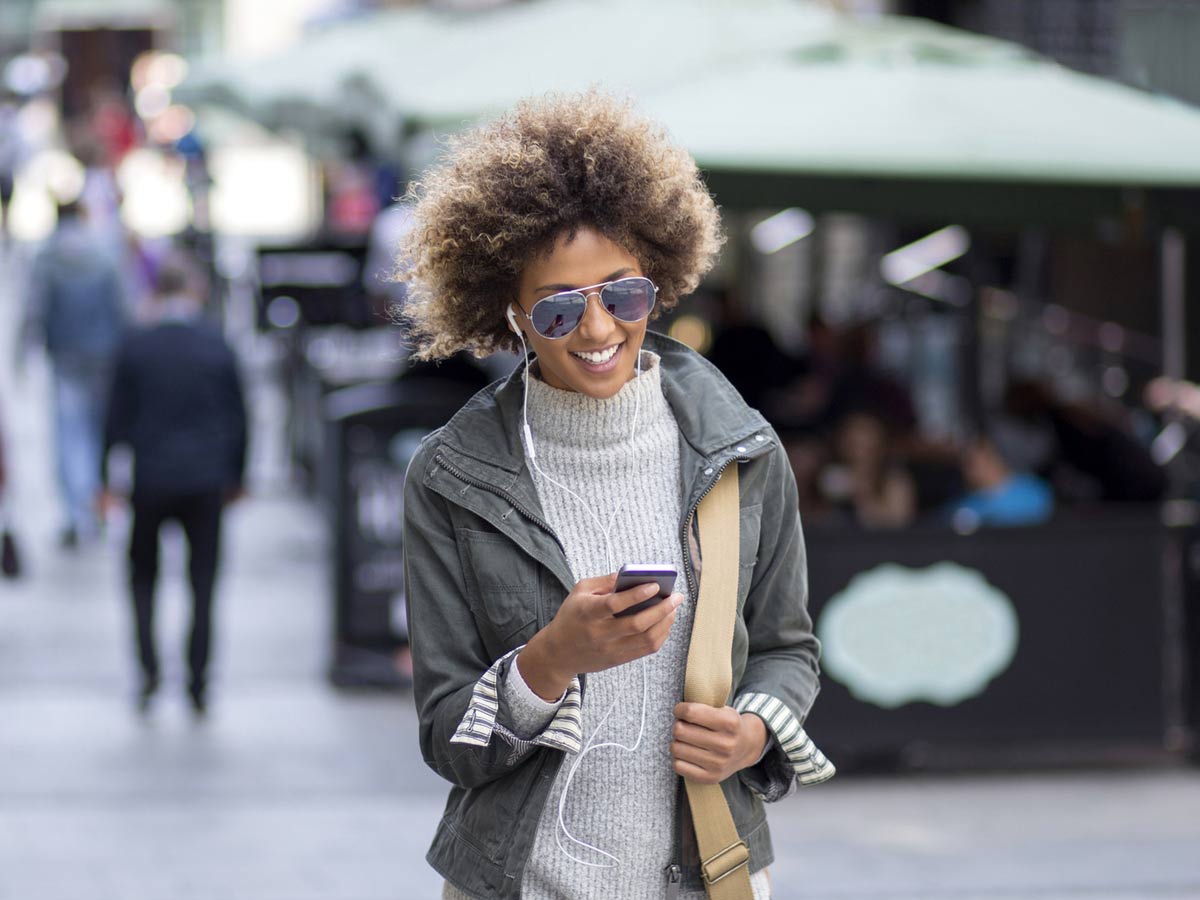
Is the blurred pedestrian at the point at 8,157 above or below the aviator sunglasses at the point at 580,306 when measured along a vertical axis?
below

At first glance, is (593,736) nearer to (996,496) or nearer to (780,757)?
(780,757)

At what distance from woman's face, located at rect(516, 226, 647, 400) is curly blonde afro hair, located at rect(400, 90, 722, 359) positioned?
0.7 inches

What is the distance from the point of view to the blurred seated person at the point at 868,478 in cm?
805

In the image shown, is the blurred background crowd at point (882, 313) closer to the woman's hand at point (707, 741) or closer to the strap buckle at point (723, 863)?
the woman's hand at point (707, 741)

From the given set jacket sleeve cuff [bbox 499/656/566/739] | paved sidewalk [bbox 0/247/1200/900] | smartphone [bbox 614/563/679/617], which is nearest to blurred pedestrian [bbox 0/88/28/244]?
paved sidewalk [bbox 0/247/1200/900]

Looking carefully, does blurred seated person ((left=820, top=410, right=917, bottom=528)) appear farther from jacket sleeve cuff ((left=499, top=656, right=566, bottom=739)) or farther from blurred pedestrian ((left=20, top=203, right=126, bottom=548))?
jacket sleeve cuff ((left=499, top=656, right=566, bottom=739))

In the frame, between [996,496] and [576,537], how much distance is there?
5.39 m

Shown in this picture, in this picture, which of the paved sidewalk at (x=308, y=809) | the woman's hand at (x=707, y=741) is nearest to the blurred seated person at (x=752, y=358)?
the paved sidewalk at (x=308, y=809)

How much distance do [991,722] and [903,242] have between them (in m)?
11.6

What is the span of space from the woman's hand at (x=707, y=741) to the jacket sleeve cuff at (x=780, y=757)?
0.05 m

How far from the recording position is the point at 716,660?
2596 millimetres

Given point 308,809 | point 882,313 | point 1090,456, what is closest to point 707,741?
point 308,809

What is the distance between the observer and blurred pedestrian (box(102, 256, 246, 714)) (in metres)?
8.08

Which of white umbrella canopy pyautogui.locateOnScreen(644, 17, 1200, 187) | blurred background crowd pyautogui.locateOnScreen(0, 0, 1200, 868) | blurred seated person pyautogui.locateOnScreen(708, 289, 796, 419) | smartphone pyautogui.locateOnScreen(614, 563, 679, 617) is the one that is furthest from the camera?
blurred seated person pyautogui.locateOnScreen(708, 289, 796, 419)
